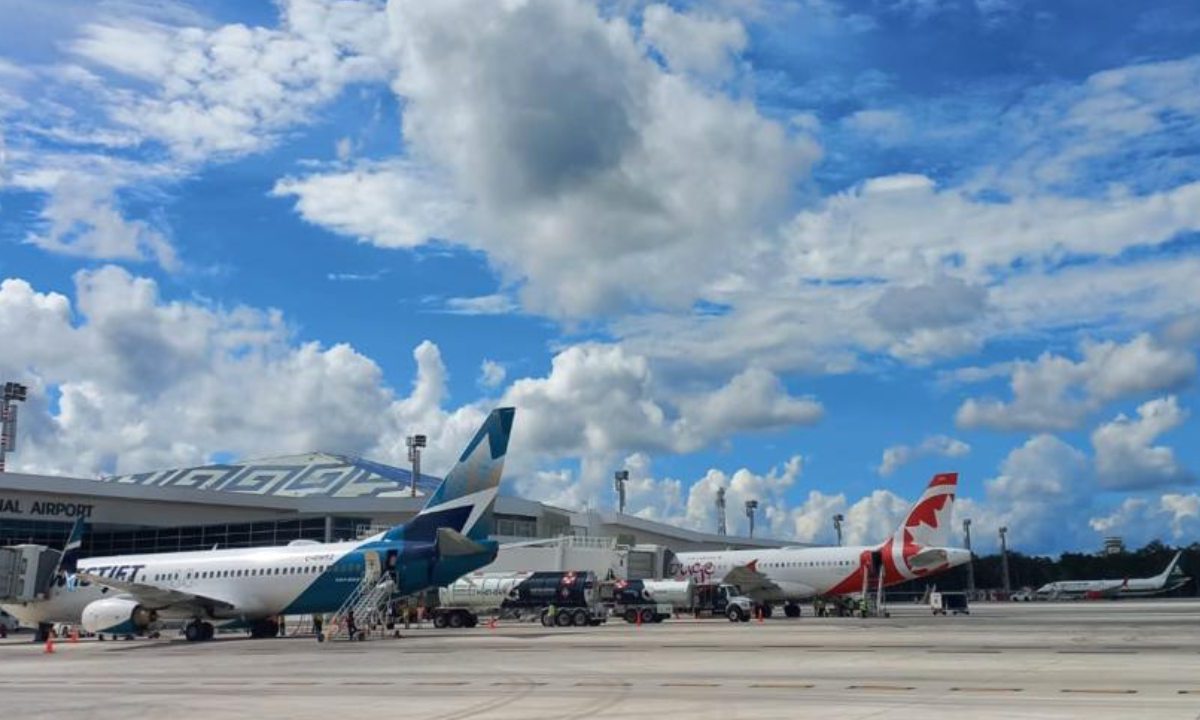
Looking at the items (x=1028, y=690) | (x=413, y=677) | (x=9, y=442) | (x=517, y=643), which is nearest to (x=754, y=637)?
(x=517, y=643)

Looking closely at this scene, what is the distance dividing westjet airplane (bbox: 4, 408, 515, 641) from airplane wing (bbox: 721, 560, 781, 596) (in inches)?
752

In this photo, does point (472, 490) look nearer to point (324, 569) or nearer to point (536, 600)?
point (324, 569)

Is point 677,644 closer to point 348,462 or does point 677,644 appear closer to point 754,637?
point 754,637

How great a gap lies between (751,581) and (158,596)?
93.2 ft

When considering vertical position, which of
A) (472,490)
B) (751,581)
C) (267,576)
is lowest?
(751,581)

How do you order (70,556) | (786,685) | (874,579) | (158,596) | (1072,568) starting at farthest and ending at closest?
1. (1072,568)
2. (874,579)
3. (70,556)
4. (158,596)
5. (786,685)

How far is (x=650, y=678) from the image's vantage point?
20.2 metres

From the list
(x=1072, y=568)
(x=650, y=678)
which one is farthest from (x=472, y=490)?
(x=1072, y=568)

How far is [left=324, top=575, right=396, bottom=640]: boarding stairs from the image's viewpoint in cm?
3844

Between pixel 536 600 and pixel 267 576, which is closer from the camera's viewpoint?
pixel 267 576

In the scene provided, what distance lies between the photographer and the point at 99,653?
3525cm

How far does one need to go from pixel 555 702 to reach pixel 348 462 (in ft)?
269

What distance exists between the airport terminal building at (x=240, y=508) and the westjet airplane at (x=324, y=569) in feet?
86.0

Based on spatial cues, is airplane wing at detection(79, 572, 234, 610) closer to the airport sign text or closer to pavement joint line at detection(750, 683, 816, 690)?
pavement joint line at detection(750, 683, 816, 690)
